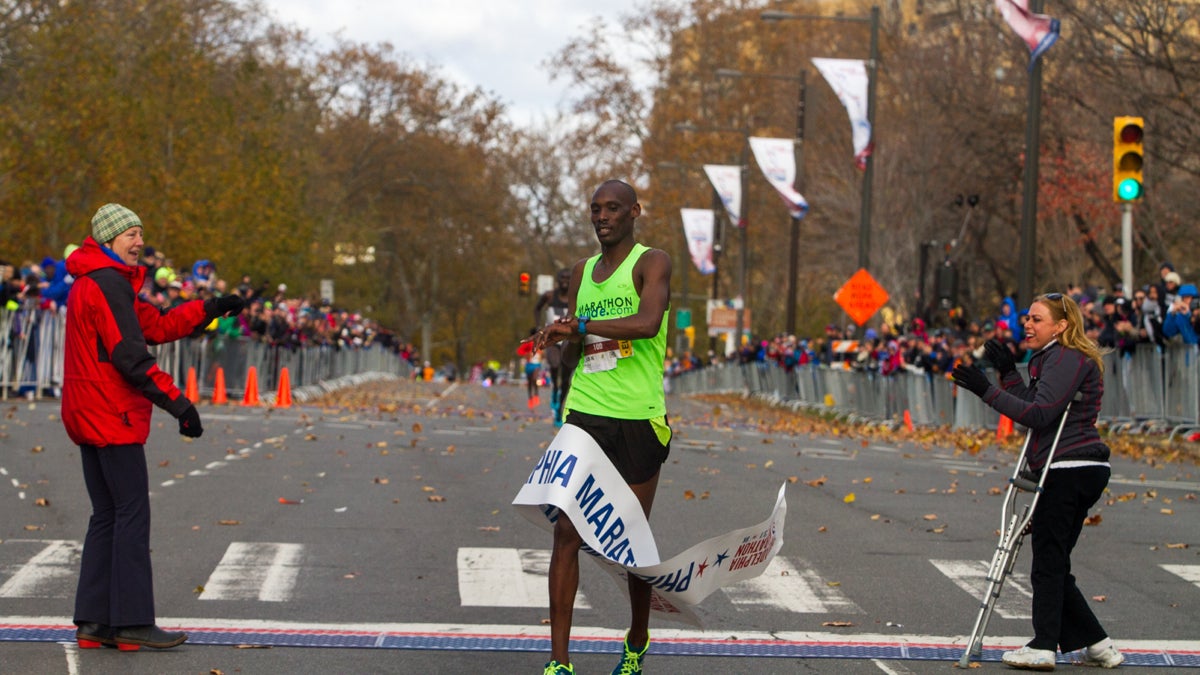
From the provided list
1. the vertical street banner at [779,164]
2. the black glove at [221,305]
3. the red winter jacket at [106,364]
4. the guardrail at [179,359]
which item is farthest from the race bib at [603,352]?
the vertical street banner at [779,164]

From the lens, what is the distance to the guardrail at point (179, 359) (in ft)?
86.2

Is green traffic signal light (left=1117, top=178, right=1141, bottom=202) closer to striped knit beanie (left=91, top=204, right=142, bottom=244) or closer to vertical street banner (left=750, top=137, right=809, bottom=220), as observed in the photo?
striped knit beanie (left=91, top=204, right=142, bottom=244)

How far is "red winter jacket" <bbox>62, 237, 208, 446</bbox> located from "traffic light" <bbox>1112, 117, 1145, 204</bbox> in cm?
1381

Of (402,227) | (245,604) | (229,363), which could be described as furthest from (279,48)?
(245,604)

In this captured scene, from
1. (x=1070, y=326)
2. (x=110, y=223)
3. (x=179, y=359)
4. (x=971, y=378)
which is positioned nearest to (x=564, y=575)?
(x=971, y=378)

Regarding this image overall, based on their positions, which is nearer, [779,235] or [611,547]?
[611,547]

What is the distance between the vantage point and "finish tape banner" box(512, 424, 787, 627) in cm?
711

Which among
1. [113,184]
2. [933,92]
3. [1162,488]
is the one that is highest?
[933,92]

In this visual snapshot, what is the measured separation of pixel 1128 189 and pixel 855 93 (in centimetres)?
1342

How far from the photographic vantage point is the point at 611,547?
7.16 m

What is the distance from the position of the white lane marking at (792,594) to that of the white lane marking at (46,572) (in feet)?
12.0

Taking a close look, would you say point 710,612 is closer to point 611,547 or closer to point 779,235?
point 611,547

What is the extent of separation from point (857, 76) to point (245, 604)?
25161 millimetres

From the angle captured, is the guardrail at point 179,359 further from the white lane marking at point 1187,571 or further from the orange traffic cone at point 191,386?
the white lane marking at point 1187,571
